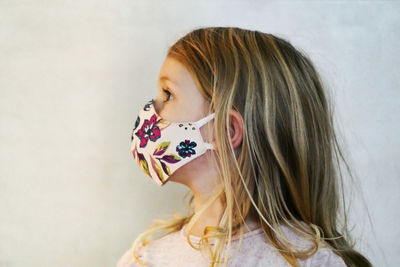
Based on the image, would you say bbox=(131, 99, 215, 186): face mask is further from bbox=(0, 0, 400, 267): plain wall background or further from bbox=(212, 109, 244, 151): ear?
bbox=(0, 0, 400, 267): plain wall background

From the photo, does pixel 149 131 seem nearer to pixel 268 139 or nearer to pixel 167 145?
pixel 167 145

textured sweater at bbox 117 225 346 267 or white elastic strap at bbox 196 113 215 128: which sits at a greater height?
white elastic strap at bbox 196 113 215 128

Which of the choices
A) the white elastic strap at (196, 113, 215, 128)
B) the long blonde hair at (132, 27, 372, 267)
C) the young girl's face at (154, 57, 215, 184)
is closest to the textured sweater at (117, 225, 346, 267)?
the long blonde hair at (132, 27, 372, 267)

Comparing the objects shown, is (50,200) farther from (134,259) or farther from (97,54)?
(97,54)

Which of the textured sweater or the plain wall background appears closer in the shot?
the textured sweater

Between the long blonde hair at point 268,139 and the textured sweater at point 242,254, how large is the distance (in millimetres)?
20

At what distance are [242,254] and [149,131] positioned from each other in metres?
0.37

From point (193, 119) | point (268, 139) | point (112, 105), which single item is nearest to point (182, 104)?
point (193, 119)

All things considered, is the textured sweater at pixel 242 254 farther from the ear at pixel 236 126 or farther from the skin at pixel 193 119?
the ear at pixel 236 126

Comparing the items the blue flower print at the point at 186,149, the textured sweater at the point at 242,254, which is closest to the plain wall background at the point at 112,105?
the textured sweater at the point at 242,254

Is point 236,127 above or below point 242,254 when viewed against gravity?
above

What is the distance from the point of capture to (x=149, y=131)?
3.59ft

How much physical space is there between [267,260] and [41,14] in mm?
947

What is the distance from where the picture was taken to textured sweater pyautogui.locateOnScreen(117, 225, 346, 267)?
1.03 meters
